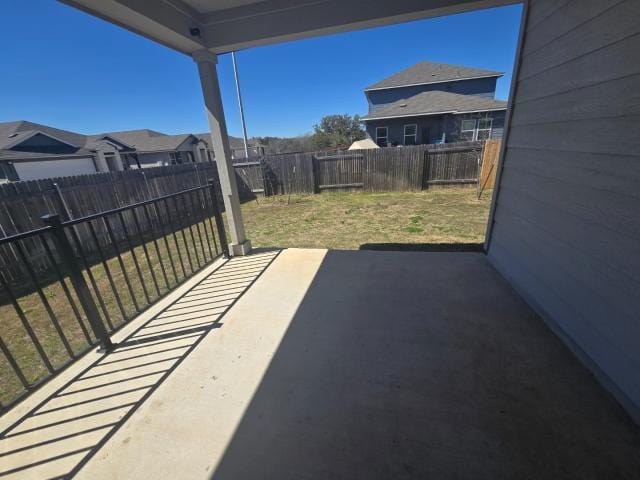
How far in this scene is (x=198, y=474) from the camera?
3.95 feet

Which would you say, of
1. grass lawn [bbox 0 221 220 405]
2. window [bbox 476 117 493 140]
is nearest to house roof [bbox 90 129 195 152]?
grass lawn [bbox 0 221 220 405]

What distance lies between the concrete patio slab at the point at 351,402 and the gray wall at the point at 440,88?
54.7ft

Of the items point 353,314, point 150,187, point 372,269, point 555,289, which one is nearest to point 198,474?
point 353,314

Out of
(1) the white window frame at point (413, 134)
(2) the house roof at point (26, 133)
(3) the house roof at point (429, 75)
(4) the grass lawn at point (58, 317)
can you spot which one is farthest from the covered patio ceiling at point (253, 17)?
(2) the house roof at point (26, 133)

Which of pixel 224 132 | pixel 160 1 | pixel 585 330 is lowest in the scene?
pixel 585 330

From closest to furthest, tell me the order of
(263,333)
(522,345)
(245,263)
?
1. (522,345)
2. (263,333)
3. (245,263)

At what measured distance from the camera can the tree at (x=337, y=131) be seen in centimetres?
2992

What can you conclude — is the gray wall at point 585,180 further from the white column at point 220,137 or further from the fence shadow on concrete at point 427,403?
the white column at point 220,137

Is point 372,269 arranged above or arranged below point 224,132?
below

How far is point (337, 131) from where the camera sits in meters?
32.6

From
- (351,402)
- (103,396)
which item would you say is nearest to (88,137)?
(103,396)

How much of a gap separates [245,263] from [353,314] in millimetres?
1807

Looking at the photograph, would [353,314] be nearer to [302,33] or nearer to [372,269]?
[372,269]

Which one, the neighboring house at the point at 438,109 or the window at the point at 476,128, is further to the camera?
the window at the point at 476,128
